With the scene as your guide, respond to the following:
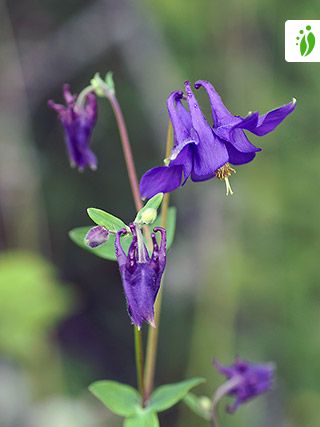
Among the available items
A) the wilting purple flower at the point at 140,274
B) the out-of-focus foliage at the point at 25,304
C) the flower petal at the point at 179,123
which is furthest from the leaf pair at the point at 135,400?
the out-of-focus foliage at the point at 25,304

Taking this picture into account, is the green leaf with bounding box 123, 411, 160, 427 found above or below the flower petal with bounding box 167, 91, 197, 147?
below

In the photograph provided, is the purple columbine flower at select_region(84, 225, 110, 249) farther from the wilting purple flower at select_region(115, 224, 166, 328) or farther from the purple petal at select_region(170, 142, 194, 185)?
the purple petal at select_region(170, 142, 194, 185)

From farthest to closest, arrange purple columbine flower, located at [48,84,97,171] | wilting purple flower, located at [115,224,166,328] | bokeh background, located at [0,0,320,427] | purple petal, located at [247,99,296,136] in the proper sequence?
bokeh background, located at [0,0,320,427] < purple columbine flower, located at [48,84,97,171] < purple petal, located at [247,99,296,136] < wilting purple flower, located at [115,224,166,328]

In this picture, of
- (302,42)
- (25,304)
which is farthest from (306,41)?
(25,304)

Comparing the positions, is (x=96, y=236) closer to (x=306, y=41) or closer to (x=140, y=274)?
(x=140, y=274)

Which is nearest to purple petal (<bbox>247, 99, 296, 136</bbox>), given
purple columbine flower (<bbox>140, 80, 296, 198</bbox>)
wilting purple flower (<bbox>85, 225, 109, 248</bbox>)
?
purple columbine flower (<bbox>140, 80, 296, 198</bbox>)

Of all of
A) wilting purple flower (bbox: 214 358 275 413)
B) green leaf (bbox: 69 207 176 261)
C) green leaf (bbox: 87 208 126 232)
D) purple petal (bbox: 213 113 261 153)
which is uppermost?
purple petal (bbox: 213 113 261 153)

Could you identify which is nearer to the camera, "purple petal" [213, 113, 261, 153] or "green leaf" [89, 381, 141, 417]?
"purple petal" [213, 113, 261, 153]

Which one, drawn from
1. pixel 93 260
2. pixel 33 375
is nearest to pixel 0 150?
pixel 93 260

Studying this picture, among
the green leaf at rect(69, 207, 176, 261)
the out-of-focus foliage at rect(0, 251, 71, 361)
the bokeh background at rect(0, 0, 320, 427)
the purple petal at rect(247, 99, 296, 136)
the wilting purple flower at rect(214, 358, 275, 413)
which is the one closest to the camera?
the purple petal at rect(247, 99, 296, 136)
